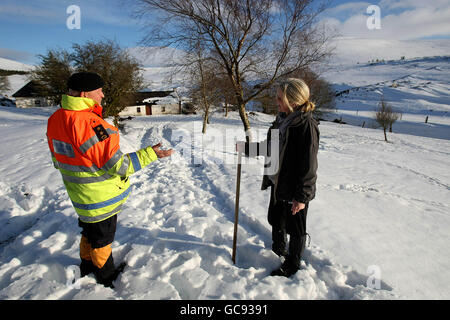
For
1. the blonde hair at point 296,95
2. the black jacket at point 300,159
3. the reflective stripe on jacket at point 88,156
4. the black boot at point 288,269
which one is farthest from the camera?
the black boot at point 288,269

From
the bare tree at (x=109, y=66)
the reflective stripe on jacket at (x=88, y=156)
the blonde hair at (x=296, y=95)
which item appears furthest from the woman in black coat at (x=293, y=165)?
the bare tree at (x=109, y=66)

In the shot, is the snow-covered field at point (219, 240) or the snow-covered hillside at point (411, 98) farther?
the snow-covered hillside at point (411, 98)

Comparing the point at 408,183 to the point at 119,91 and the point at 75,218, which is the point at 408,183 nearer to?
the point at 75,218

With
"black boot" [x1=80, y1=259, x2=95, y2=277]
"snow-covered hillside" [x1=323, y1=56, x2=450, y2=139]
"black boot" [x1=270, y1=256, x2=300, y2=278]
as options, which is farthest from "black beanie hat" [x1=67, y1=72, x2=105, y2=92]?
"snow-covered hillside" [x1=323, y1=56, x2=450, y2=139]

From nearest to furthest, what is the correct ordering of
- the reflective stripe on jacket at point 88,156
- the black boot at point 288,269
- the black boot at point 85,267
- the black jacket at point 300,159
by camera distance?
the reflective stripe on jacket at point 88,156 → the black jacket at point 300,159 → the black boot at point 85,267 → the black boot at point 288,269

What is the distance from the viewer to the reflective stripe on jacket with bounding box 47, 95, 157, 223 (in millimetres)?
1825

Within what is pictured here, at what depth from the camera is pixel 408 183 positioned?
650cm

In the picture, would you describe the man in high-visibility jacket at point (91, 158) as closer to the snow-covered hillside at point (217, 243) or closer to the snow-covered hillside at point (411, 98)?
the snow-covered hillside at point (217, 243)

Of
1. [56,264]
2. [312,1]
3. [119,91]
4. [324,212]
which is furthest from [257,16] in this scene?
[119,91]

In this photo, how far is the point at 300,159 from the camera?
2193 millimetres

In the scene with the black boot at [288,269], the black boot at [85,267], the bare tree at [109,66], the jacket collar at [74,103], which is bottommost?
the black boot at [288,269]

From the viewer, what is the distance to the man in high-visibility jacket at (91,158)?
6.02 ft

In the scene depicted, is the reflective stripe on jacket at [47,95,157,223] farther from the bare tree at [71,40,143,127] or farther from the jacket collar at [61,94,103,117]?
the bare tree at [71,40,143,127]

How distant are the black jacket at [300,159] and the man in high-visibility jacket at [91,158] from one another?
1.28m
